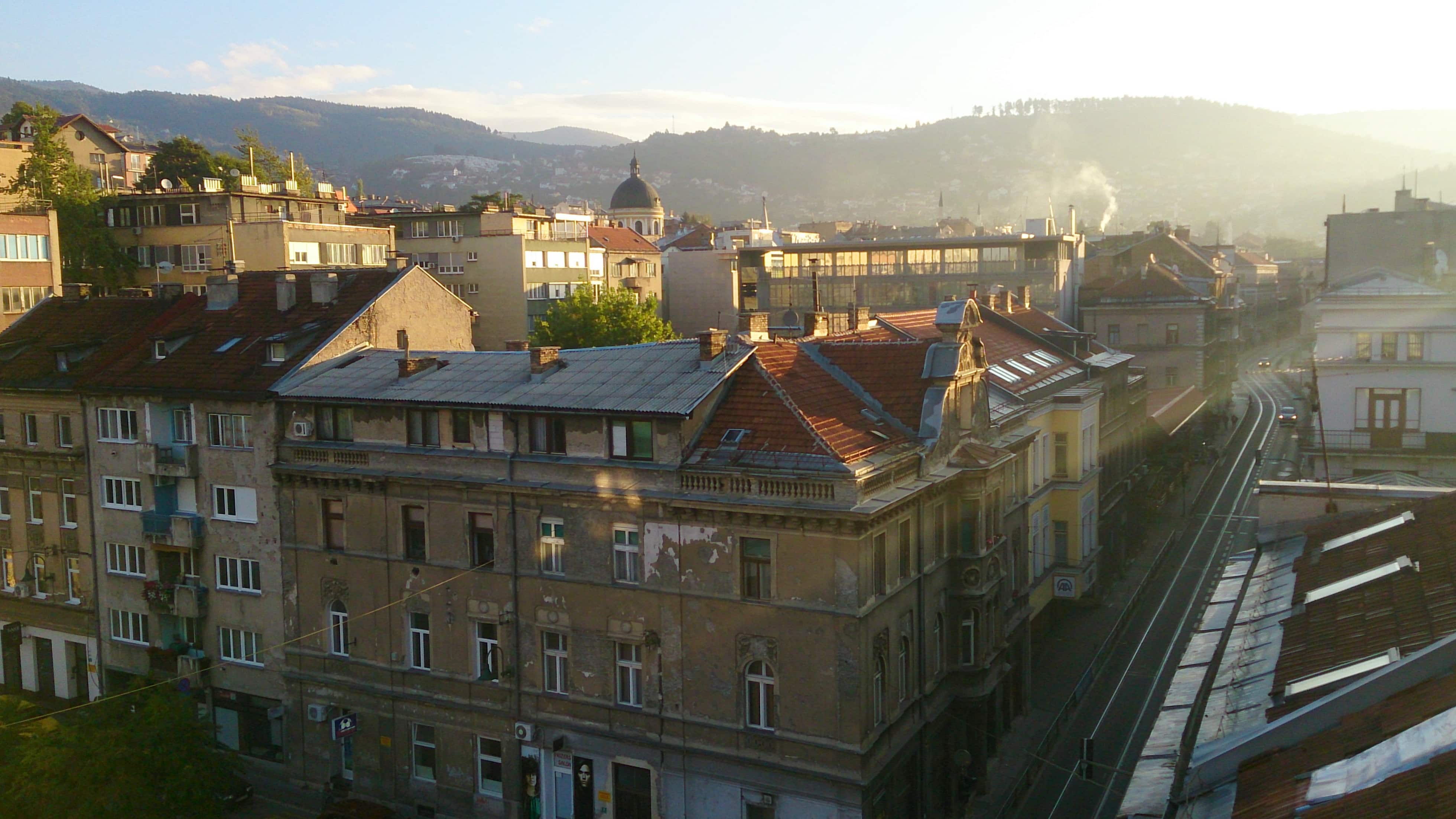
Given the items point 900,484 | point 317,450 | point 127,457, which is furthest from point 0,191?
point 900,484

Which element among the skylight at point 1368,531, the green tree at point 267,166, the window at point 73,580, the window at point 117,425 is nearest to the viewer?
the skylight at point 1368,531

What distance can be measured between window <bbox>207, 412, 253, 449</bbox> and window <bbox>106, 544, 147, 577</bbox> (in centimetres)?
572

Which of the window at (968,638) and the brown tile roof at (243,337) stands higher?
the brown tile roof at (243,337)

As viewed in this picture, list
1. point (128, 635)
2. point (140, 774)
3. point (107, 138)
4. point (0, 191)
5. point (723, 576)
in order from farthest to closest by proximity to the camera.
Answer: point (107, 138), point (0, 191), point (128, 635), point (140, 774), point (723, 576)

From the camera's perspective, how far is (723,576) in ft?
96.0

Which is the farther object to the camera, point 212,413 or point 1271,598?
point 212,413

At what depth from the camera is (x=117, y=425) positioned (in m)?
41.5

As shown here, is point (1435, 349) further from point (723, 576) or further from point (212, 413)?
point (212, 413)

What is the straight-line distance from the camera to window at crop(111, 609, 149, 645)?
41312 mm

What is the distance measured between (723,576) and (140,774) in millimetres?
17589

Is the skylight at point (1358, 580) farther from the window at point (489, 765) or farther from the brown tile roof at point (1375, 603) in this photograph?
the window at point (489, 765)

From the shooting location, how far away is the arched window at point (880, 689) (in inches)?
1118

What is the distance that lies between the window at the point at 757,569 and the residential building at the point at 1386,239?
211ft

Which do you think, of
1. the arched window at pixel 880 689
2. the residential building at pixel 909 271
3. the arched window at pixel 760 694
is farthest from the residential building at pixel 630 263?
the arched window at pixel 880 689
